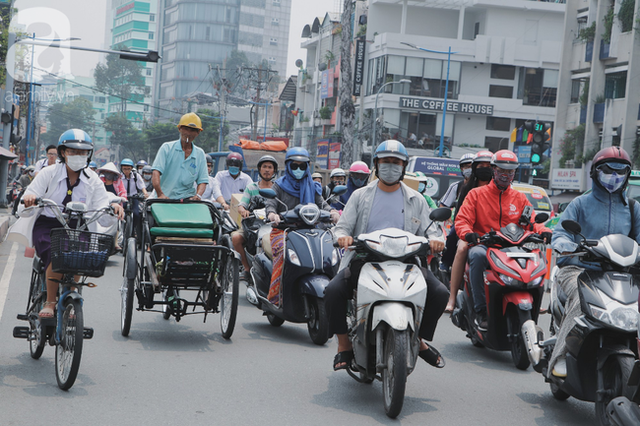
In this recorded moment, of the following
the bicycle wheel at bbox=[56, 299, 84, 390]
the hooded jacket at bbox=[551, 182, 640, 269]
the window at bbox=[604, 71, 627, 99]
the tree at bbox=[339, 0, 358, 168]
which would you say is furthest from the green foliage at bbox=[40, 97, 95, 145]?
the hooded jacket at bbox=[551, 182, 640, 269]

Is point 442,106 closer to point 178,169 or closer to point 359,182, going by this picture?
point 359,182

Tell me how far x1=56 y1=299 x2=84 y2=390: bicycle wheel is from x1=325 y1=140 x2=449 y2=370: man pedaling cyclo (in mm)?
1712

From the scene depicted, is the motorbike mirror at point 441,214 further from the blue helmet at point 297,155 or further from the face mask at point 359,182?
the face mask at point 359,182

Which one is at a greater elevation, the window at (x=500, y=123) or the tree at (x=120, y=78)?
the tree at (x=120, y=78)

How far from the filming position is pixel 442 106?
190ft

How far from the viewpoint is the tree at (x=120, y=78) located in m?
154

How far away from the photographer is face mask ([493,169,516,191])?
7.33 meters

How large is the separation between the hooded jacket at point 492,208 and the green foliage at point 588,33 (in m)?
34.4

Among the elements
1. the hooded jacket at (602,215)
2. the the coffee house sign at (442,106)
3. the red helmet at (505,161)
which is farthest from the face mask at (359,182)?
the the coffee house sign at (442,106)

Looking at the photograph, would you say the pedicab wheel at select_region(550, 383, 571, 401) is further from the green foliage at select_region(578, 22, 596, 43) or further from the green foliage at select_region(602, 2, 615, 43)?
the green foliage at select_region(578, 22, 596, 43)

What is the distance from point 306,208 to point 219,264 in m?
0.99

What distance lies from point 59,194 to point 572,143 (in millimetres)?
37354

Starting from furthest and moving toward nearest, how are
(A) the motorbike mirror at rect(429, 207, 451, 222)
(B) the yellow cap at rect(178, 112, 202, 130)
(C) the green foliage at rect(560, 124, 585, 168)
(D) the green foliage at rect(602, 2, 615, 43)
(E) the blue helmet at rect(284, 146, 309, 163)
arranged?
(C) the green foliage at rect(560, 124, 585, 168), (D) the green foliage at rect(602, 2, 615, 43), (B) the yellow cap at rect(178, 112, 202, 130), (E) the blue helmet at rect(284, 146, 309, 163), (A) the motorbike mirror at rect(429, 207, 451, 222)

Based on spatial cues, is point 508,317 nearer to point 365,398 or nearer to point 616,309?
point 365,398
